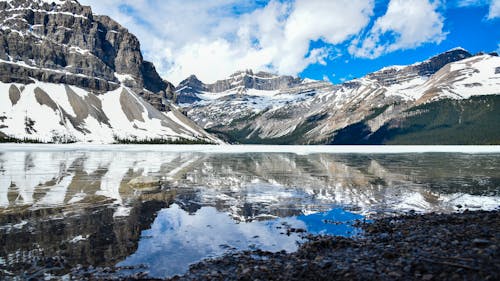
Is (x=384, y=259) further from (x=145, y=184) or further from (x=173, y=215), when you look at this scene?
(x=145, y=184)

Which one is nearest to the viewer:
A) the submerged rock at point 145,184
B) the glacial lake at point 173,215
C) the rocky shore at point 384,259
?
the rocky shore at point 384,259

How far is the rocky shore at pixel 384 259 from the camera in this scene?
1281cm

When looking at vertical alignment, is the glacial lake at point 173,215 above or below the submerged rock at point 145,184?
below

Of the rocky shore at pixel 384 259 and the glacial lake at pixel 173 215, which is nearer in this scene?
the rocky shore at pixel 384 259

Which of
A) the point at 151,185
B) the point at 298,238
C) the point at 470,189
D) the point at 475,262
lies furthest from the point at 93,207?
the point at 470,189

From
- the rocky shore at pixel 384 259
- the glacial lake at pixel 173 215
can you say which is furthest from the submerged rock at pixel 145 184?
the rocky shore at pixel 384 259

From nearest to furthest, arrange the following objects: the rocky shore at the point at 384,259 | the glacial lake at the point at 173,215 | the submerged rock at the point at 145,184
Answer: the rocky shore at the point at 384,259
the glacial lake at the point at 173,215
the submerged rock at the point at 145,184

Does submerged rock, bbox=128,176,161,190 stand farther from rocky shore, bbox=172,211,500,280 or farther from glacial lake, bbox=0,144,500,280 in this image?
rocky shore, bbox=172,211,500,280

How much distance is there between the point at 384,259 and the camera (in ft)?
48.1

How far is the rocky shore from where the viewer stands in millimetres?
12812

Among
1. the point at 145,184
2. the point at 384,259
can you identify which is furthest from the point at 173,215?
the point at 384,259

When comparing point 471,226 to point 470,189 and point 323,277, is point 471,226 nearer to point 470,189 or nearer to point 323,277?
point 323,277

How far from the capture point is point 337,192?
35906 millimetres

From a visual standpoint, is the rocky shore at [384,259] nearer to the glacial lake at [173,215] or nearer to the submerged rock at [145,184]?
the glacial lake at [173,215]
